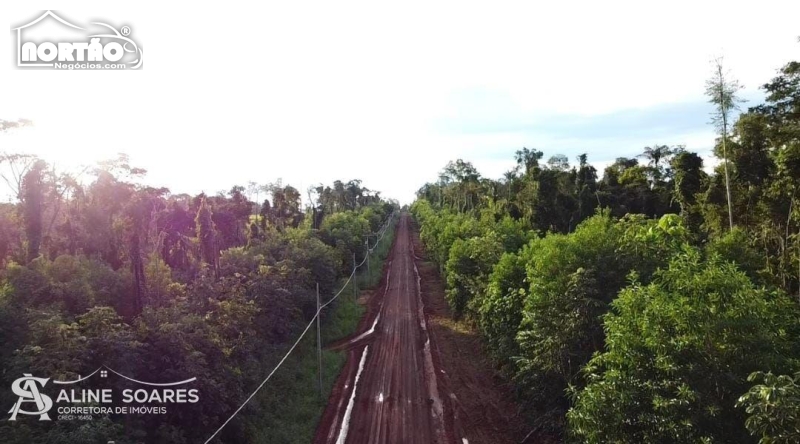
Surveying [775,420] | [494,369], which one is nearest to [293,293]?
[494,369]

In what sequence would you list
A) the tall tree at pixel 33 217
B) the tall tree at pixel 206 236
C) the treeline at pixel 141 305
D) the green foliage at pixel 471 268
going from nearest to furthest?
the treeline at pixel 141 305
the tall tree at pixel 33 217
the green foliage at pixel 471 268
the tall tree at pixel 206 236

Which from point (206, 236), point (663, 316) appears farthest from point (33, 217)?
point (663, 316)

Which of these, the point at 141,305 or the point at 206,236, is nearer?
the point at 141,305

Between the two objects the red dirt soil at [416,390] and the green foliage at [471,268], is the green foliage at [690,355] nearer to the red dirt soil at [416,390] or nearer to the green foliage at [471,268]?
the red dirt soil at [416,390]

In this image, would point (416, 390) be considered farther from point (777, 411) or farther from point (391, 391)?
point (777, 411)

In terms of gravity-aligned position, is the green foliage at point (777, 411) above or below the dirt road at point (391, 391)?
above

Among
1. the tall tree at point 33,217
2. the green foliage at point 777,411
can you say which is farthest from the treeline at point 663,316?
the tall tree at point 33,217

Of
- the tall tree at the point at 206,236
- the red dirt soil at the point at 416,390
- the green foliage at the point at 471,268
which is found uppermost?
the tall tree at the point at 206,236
